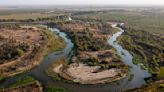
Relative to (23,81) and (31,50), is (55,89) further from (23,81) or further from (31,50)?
(31,50)

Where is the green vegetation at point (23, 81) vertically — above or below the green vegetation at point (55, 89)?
above

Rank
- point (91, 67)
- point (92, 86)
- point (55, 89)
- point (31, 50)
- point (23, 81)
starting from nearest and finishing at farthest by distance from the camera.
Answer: point (55, 89) → point (92, 86) → point (23, 81) → point (91, 67) → point (31, 50)

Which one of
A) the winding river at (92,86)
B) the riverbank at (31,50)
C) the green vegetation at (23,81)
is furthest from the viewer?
the riverbank at (31,50)

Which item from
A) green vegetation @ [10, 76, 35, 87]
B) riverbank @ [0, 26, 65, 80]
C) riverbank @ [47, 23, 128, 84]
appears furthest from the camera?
riverbank @ [0, 26, 65, 80]

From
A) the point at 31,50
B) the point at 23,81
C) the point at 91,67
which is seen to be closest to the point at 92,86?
the point at 91,67

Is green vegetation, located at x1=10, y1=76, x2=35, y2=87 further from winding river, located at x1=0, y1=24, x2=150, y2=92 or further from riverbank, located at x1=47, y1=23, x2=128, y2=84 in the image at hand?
riverbank, located at x1=47, y1=23, x2=128, y2=84

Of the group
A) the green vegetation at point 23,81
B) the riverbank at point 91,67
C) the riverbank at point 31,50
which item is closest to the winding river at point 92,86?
the green vegetation at point 23,81

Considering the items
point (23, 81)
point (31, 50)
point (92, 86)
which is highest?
point (31, 50)

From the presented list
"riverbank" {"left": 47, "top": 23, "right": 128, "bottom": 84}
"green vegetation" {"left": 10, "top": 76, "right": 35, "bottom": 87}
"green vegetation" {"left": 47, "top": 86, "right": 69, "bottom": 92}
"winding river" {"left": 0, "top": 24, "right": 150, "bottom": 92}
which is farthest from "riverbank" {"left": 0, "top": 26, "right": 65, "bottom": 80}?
"green vegetation" {"left": 47, "top": 86, "right": 69, "bottom": 92}

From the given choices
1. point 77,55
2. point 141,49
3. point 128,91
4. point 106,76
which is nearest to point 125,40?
point 141,49

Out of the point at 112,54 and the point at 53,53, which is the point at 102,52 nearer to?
the point at 112,54

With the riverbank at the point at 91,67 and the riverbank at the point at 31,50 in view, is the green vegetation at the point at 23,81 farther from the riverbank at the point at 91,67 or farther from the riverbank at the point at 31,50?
the riverbank at the point at 91,67
